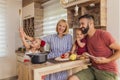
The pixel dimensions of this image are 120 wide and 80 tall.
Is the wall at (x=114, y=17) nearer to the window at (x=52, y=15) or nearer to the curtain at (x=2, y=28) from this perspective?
the window at (x=52, y=15)

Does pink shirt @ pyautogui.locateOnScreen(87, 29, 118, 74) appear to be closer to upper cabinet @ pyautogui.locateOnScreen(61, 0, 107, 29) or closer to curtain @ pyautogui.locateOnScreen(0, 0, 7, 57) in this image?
upper cabinet @ pyautogui.locateOnScreen(61, 0, 107, 29)

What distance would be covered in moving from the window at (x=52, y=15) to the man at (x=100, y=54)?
5.86 ft

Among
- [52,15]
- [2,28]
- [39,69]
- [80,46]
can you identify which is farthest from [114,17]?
[2,28]

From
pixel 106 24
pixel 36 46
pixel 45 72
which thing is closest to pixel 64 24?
pixel 36 46

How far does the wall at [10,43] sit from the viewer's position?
4137mm

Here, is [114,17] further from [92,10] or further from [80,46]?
[80,46]

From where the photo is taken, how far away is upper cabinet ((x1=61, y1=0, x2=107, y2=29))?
2174 mm

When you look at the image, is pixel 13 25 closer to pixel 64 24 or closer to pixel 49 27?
pixel 49 27

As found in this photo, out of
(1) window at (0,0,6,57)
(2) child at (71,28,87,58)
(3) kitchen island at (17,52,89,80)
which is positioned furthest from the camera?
(1) window at (0,0,6,57)

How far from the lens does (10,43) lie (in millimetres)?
4199

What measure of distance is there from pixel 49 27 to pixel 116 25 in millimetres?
1984

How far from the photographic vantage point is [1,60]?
4082 mm

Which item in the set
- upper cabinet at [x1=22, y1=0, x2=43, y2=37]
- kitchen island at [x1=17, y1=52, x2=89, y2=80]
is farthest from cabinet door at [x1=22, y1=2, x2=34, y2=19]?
kitchen island at [x1=17, y1=52, x2=89, y2=80]

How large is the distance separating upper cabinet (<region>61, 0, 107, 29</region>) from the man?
635 millimetres
